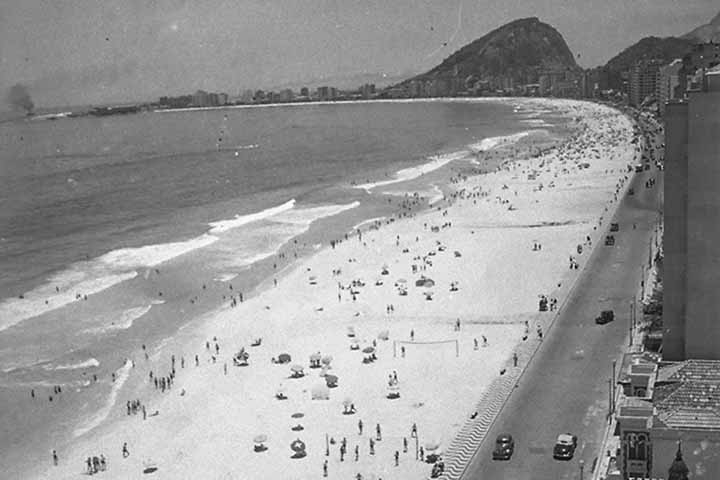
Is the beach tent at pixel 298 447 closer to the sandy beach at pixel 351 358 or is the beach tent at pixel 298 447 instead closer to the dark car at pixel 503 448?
the sandy beach at pixel 351 358

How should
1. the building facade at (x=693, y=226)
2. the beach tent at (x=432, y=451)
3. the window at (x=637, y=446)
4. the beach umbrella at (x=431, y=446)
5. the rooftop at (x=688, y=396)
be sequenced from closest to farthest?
the rooftop at (x=688, y=396), the window at (x=637, y=446), the building facade at (x=693, y=226), the beach tent at (x=432, y=451), the beach umbrella at (x=431, y=446)

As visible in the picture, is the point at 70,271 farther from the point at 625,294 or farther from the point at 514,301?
the point at 625,294

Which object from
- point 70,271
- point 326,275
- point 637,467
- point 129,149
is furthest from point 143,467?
point 129,149

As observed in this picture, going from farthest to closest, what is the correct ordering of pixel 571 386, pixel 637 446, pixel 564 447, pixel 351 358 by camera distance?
pixel 351 358, pixel 571 386, pixel 564 447, pixel 637 446

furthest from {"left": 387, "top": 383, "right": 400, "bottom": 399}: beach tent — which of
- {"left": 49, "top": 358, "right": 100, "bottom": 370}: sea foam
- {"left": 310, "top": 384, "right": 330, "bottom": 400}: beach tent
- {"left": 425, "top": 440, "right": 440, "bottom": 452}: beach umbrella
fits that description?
{"left": 49, "top": 358, "right": 100, "bottom": 370}: sea foam

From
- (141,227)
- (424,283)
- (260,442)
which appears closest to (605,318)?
(424,283)

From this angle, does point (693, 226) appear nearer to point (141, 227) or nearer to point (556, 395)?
point (556, 395)

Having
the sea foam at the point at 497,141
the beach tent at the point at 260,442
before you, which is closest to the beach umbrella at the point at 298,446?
the beach tent at the point at 260,442
